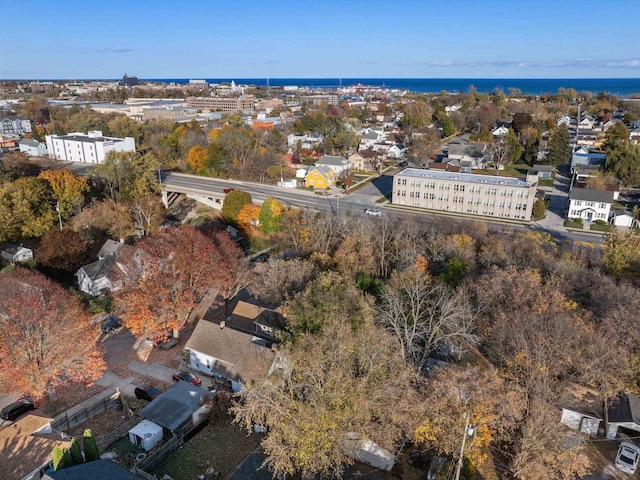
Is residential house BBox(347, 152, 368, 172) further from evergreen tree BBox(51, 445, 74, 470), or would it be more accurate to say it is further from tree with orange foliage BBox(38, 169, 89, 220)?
evergreen tree BBox(51, 445, 74, 470)

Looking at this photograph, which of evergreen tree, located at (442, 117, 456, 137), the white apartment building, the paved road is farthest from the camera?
evergreen tree, located at (442, 117, 456, 137)

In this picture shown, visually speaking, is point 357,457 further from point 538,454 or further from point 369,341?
point 538,454

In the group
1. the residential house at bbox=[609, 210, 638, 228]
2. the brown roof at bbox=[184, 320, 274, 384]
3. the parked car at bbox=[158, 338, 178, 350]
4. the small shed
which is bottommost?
the parked car at bbox=[158, 338, 178, 350]

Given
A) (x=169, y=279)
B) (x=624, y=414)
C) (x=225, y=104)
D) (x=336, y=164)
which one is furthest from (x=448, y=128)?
(x=624, y=414)

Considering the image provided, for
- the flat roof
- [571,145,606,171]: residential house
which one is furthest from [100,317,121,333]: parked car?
[571,145,606,171]: residential house

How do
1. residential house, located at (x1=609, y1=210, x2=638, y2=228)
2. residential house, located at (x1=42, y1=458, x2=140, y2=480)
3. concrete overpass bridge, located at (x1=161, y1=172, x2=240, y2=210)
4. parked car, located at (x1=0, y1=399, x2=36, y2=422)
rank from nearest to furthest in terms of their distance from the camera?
residential house, located at (x1=42, y1=458, x2=140, y2=480) < parked car, located at (x1=0, y1=399, x2=36, y2=422) < residential house, located at (x1=609, y1=210, x2=638, y2=228) < concrete overpass bridge, located at (x1=161, y1=172, x2=240, y2=210)

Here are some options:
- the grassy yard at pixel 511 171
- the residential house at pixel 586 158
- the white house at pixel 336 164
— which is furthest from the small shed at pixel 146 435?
the residential house at pixel 586 158

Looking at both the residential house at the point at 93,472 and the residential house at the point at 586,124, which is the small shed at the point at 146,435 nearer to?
the residential house at the point at 93,472
